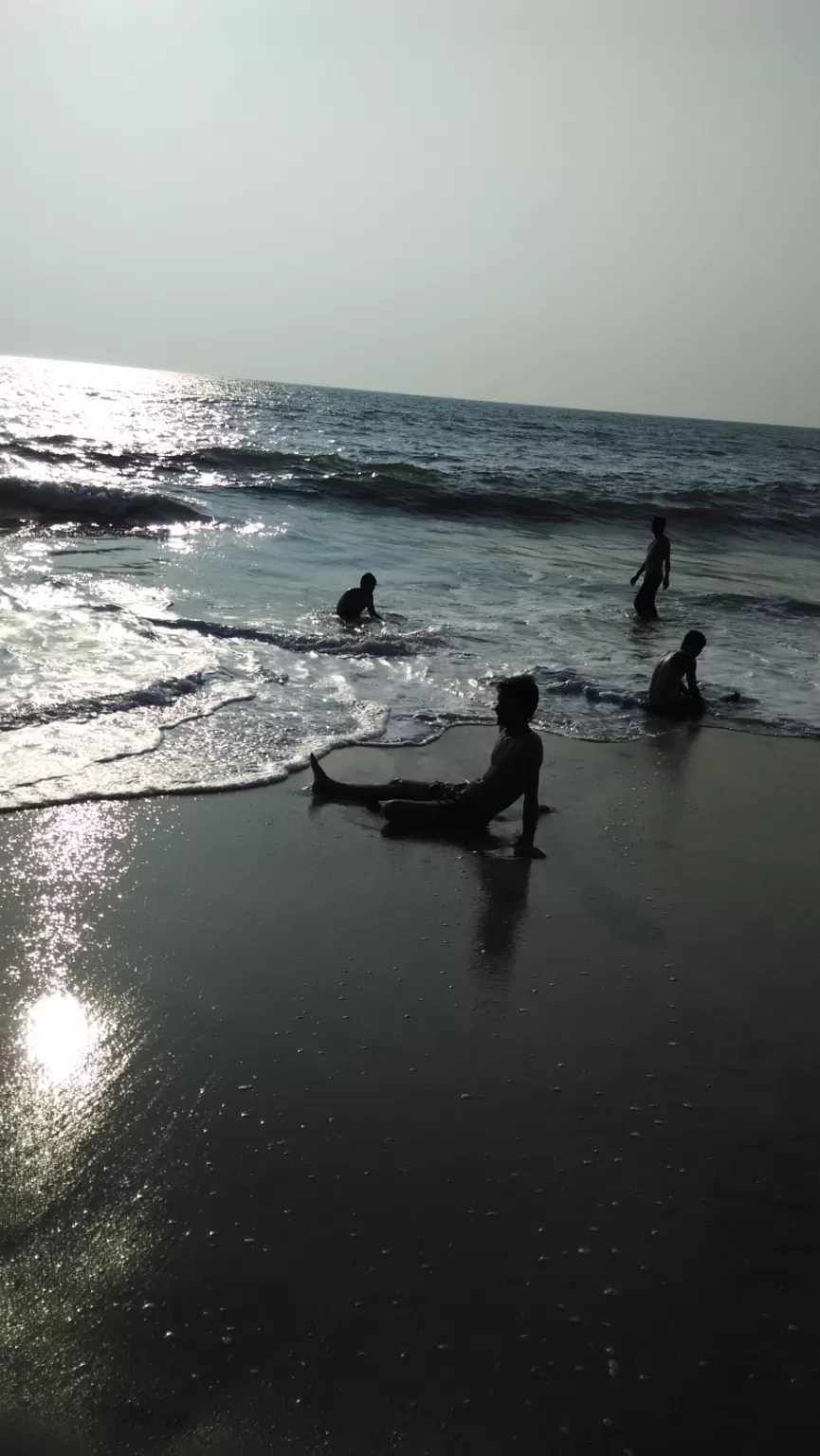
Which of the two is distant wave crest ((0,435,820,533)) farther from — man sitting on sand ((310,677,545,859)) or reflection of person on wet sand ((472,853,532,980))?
reflection of person on wet sand ((472,853,532,980))

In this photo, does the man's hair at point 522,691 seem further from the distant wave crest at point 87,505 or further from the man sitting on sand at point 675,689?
the distant wave crest at point 87,505

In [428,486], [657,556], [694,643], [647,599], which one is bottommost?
[647,599]

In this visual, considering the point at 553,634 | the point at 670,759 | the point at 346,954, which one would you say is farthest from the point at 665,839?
the point at 553,634

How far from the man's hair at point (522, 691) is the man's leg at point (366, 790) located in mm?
736

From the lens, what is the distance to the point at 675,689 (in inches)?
355

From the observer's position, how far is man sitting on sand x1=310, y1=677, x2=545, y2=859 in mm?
6020

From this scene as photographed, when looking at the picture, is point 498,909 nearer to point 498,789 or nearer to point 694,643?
point 498,789

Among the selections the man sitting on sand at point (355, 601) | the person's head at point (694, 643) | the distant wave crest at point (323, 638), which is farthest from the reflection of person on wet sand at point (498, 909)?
the man sitting on sand at point (355, 601)

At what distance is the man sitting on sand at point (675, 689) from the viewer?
8.97 m

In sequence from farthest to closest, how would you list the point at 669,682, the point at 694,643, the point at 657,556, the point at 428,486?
the point at 428,486
the point at 657,556
the point at 694,643
the point at 669,682

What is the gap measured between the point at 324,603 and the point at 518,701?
753 cm

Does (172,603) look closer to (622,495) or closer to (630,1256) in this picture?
(630,1256)

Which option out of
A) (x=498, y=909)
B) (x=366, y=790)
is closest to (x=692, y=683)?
(x=366, y=790)

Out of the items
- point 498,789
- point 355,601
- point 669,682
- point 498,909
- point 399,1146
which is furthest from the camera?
point 355,601
